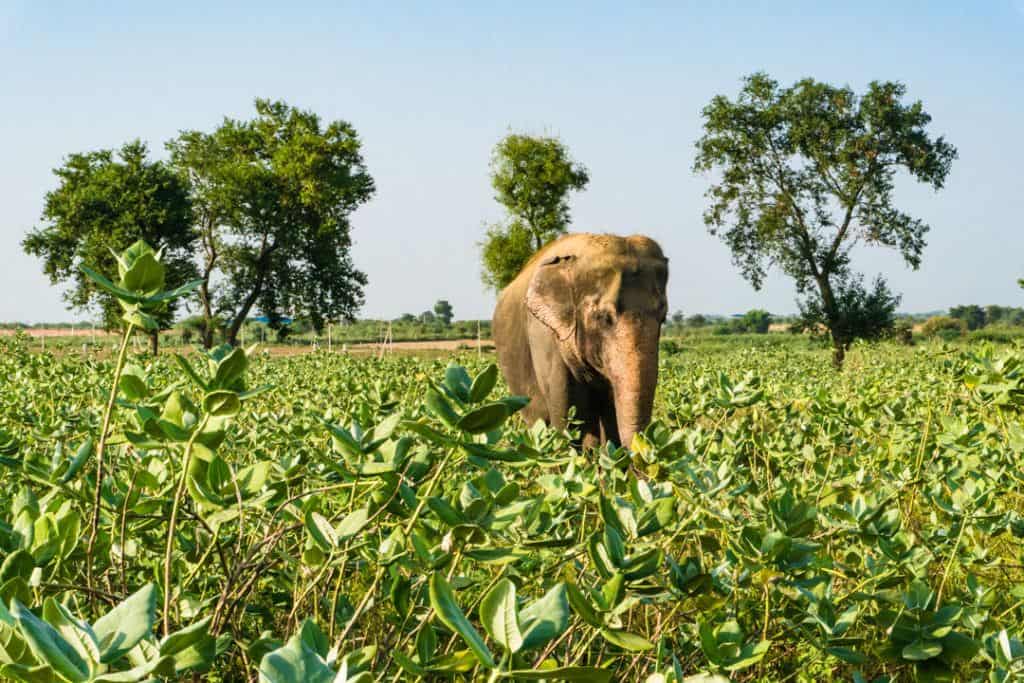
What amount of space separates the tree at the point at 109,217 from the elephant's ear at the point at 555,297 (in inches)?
1278

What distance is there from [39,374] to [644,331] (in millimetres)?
5676

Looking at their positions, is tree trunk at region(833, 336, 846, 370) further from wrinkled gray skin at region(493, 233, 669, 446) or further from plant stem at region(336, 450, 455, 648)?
plant stem at region(336, 450, 455, 648)

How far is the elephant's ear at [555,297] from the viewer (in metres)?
6.96

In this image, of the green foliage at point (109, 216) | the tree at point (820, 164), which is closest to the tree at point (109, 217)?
the green foliage at point (109, 216)

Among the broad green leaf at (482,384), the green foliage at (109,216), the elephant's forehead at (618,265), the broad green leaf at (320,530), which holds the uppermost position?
the green foliage at (109,216)

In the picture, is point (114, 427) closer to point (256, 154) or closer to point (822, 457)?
point (822, 457)

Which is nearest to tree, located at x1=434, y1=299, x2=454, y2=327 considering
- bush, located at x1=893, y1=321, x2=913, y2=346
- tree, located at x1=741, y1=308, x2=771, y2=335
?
tree, located at x1=741, y1=308, x2=771, y2=335

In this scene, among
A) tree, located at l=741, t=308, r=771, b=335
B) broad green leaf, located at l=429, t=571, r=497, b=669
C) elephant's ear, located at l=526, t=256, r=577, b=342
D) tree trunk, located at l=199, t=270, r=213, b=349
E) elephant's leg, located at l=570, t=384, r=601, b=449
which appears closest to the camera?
broad green leaf, located at l=429, t=571, r=497, b=669

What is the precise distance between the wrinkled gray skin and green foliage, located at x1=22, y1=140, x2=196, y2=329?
107 feet

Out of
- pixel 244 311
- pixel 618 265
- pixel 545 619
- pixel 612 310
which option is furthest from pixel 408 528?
pixel 244 311

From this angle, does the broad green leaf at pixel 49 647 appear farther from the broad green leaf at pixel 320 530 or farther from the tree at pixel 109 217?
the tree at pixel 109 217

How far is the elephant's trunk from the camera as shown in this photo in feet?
21.1

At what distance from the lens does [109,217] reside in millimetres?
38406

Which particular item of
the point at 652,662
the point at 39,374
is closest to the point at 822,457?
the point at 652,662
